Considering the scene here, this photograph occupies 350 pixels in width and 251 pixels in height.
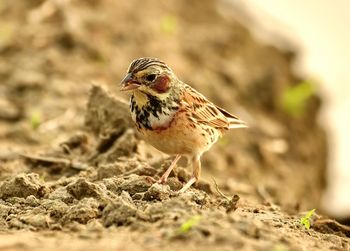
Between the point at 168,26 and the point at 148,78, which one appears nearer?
the point at 148,78

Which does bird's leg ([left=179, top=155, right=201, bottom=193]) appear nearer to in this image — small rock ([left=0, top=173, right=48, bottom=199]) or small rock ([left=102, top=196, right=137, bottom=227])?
small rock ([left=0, top=173, right=48, bottom=199])

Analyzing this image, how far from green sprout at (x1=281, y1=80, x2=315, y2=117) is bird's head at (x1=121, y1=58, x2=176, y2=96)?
5.87m

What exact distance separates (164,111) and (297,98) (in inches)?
234

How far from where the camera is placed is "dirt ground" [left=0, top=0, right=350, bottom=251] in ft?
17.9

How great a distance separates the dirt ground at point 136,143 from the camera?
5.47 metres

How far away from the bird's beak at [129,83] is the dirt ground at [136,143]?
67 centimetres

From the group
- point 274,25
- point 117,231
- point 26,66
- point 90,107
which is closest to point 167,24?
point 26,66

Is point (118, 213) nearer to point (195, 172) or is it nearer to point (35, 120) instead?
point (195, 172)

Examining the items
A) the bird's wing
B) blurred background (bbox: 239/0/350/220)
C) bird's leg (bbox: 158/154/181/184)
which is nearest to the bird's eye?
the bird's wing

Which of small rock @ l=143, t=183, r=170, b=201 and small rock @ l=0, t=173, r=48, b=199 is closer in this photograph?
small rock @ l=143, t=183, r=170, b=201

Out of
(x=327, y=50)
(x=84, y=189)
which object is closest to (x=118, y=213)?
(x=84, y=189)

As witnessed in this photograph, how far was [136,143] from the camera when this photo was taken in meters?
7.90

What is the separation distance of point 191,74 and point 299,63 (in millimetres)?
3171

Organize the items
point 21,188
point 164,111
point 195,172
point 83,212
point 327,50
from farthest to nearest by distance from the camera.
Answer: point 327,50 → point 195,172 → point 164,111 → point 21,188 → point 83,212
